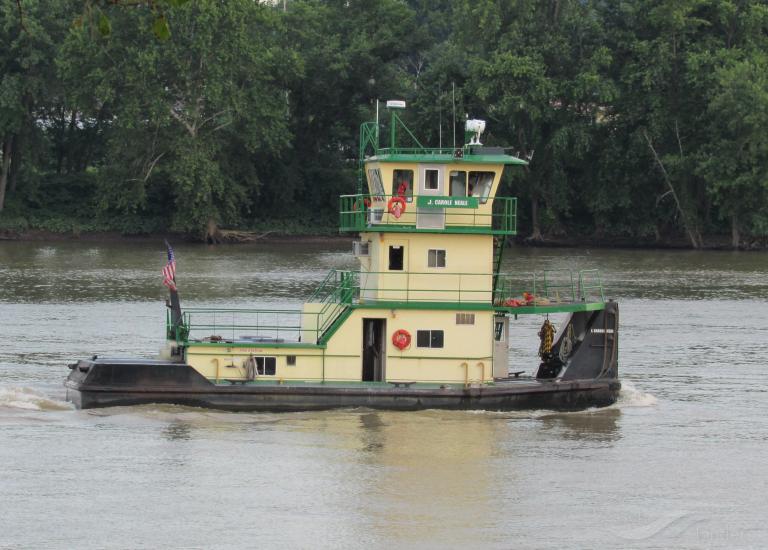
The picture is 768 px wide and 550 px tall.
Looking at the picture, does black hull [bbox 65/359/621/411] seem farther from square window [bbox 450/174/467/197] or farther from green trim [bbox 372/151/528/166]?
green trim [bbox 372/151/528/166]

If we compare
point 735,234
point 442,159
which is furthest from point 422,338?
point 735,234

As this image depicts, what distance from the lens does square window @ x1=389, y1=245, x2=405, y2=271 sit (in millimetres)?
27016

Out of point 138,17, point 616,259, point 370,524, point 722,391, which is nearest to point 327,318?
point 370,524

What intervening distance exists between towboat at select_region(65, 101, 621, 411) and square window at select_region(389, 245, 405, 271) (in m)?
0.02

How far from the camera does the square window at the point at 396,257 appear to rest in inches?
1064

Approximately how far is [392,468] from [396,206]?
18.4 feet

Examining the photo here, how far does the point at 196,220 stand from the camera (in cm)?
7338

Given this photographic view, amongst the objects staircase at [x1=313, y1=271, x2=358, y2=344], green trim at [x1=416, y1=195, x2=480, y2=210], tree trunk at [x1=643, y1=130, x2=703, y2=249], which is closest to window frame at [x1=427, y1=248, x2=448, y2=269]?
green trim at [x1=416, y1=195, x2=480, y2=210]

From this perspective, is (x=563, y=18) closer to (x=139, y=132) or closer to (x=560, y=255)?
(x=560, y=255)

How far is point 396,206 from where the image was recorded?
26734 mm

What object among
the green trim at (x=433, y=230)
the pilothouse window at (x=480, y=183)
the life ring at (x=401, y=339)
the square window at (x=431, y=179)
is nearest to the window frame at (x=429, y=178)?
the square window at (x=431, y=179)

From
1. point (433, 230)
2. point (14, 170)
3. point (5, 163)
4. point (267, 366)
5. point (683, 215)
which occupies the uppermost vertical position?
point (5, 163)

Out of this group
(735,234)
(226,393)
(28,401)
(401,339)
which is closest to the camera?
(226,393)

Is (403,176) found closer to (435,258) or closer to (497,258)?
(435,258)
